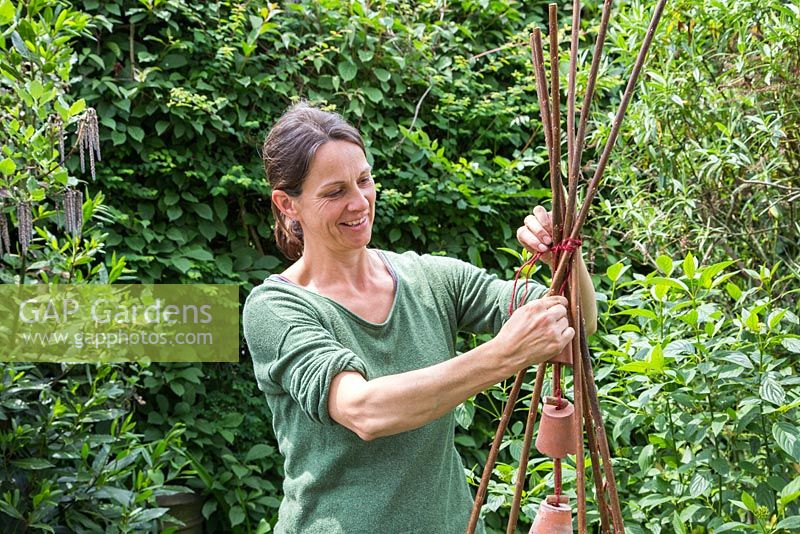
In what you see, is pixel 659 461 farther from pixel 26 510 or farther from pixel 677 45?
pixel 26 510

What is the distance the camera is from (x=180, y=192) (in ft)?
11.6

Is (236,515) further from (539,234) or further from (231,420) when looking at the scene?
(539,234)

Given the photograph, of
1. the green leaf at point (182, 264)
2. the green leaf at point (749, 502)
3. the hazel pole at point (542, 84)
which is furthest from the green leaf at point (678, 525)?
the green leaf at point (182, 264)

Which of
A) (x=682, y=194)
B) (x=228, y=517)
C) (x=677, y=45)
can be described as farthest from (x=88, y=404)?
(x=677, y=45)

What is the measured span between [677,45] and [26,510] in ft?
7.81

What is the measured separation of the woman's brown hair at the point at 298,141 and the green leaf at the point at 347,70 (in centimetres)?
193

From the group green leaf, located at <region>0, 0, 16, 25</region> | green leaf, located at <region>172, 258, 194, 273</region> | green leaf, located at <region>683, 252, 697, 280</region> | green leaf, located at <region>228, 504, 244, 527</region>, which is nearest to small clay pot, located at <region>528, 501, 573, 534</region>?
green leaf, located at <region>683, 252, 697, 280</region>

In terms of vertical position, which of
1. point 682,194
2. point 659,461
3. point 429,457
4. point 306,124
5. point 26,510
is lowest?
point 26,510

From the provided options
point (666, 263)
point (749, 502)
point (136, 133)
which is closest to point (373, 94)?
point (136, 133)

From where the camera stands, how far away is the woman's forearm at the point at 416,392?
135 centimetres

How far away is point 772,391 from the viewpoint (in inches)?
79.4

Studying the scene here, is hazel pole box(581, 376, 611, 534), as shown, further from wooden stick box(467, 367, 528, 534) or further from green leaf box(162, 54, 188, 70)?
green leaf box(162, 54, 188, 70)

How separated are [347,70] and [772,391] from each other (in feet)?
7.39

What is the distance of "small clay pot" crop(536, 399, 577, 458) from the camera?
4.75 ft
